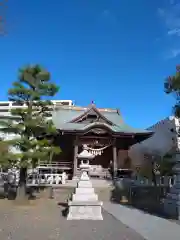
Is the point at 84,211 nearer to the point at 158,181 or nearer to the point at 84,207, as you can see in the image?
the point at 84,207

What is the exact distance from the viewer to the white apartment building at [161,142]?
63.5 ft

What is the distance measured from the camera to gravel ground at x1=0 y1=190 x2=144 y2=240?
231 inches

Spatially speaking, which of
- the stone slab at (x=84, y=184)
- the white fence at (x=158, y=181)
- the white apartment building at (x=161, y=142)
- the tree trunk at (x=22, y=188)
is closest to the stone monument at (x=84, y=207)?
the stone slab at (x=84, y=184)

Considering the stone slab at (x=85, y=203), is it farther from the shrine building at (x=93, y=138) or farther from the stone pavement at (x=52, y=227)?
the shrine building at (x=93, y=138)

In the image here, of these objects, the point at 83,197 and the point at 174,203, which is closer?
the point at 83,197

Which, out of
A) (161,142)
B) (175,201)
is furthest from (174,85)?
(161,142)

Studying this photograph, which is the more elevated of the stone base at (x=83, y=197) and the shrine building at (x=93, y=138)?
the shrine building at (x=93, y=138)

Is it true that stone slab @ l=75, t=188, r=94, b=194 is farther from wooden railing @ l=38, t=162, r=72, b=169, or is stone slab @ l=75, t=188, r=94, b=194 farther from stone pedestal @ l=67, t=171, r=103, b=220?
wooden railing @ l=38, t=162, r=72, b=169

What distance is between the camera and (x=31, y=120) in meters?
11.6

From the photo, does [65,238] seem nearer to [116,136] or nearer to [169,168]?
[169,168]

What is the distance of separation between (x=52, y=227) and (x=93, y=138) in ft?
40.2

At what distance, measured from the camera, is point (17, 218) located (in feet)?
27.0

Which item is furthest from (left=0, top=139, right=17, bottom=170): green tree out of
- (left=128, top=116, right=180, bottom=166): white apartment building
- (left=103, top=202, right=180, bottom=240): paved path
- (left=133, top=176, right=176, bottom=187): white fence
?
(left=128, top=116, right=180, bottom=166): white apartment building

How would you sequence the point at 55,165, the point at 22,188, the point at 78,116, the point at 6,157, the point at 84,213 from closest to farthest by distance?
the point at 84,213, the point at 6,157, the point at 22,188, the point at 55,165, the point at 78,116
